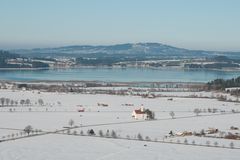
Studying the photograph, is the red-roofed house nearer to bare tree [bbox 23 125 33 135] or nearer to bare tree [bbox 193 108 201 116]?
bare tree [bbox 193 108 201 116]

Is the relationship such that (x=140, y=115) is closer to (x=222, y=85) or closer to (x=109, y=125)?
(x=109, y=125)

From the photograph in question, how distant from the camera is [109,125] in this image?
48.9ft

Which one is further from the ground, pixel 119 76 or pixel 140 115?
pixel 140 115

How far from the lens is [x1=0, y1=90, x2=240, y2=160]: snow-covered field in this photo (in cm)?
1088

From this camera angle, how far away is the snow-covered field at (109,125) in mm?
10883

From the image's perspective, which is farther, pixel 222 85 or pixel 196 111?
pixel 222 85

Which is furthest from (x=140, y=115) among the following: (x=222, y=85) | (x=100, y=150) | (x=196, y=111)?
(x=222, y=85)

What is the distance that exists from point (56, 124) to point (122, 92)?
1173 centimetres

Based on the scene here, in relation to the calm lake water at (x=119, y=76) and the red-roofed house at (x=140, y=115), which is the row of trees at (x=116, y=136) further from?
the calm lake water at (x=119, y=76)

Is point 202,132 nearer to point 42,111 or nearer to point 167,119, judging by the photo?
point 167,119

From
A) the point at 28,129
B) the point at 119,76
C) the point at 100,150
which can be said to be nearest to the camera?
the point at 100,150

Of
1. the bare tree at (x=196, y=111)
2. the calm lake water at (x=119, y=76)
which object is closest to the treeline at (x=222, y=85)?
the calm lake water at (x=119, y=76)

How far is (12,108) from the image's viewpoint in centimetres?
1888

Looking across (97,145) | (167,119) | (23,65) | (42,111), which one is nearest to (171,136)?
(97,145)
